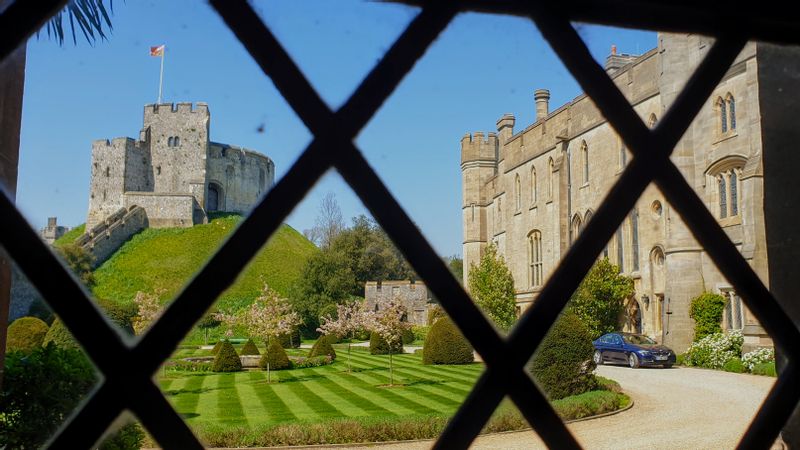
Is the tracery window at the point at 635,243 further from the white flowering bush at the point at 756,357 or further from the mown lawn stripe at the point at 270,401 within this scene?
the mown lawn stripe at the point at 270,401

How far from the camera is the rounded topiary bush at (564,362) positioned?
38.7 ft

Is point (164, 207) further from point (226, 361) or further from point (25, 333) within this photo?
point (25, 333)

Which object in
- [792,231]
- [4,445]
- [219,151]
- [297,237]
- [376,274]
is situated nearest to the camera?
[792,231]

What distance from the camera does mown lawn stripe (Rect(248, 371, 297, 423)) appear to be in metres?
10.7

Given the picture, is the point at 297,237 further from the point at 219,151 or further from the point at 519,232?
the point at 519,232

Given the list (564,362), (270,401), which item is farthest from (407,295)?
(564,362)

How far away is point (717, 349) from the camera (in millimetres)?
16203

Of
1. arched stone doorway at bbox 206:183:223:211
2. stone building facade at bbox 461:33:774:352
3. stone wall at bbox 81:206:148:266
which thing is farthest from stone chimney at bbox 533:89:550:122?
arched stone doorway at bbox 206:183:223:211

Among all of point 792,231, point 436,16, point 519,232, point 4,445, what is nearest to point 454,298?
point 436,16

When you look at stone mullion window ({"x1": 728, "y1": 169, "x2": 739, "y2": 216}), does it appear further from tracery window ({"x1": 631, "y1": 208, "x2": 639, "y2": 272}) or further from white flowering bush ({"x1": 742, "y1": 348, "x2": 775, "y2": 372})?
white flowering bush ({"x1": 742, "y1": 348, "x2": 775, "y2": 372})

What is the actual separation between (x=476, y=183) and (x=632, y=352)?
800 inches

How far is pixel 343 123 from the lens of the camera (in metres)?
0.99

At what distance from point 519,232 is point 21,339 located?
23.6 meters

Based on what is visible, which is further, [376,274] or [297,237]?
[297,237]
